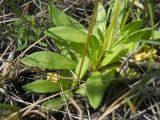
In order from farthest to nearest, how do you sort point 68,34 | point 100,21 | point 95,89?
point 100,21
point 68,34
point 95,89

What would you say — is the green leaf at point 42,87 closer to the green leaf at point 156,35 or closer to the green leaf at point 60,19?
the green leaf at point 60,19

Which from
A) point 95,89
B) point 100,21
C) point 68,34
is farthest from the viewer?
point 100,21

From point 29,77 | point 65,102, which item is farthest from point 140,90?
point 29,77

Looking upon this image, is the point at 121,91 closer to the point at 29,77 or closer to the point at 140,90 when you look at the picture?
the point at 140,90

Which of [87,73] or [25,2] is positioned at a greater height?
[25,2]

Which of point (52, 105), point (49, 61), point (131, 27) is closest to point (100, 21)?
point (131, 27)

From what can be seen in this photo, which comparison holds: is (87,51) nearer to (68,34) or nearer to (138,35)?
(68,34)

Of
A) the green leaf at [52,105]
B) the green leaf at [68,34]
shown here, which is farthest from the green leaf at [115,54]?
the green leaf at [52,105]
